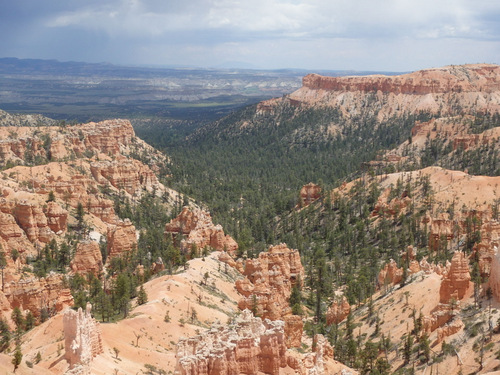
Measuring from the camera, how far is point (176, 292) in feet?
200

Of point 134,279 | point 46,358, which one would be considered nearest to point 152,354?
point 46,358

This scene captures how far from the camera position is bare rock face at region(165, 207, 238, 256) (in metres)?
87.7

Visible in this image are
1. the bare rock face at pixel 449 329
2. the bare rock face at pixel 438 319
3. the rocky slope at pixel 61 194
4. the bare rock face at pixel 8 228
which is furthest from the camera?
the bare rock face at pixel 8 228

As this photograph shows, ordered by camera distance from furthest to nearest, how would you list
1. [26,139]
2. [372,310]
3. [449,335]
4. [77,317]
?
[26,139] → [372,310] → [449,335] → [77,317]

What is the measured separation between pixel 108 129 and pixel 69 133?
12.1 metres

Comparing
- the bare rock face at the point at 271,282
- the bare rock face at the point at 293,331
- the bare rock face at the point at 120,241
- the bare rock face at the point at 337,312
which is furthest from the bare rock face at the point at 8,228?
the bare rock face at the point at 293,331

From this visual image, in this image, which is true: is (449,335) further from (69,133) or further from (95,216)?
(69,133)

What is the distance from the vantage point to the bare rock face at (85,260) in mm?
78750

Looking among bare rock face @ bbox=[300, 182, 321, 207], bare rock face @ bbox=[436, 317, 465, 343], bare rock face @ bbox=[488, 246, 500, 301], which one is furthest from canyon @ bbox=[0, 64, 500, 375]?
bare rock face @ bbox=[300, 182, 321, 207]

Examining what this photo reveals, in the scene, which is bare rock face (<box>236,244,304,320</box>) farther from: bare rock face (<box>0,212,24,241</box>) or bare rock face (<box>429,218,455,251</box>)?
bare rock face (<box>0,212,24,241</box>)

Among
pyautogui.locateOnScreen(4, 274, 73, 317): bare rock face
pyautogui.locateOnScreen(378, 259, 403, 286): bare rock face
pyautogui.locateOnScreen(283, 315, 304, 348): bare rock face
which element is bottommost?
pyautogui.locateOnScreen(378, 259, 403, 286): bare rock face

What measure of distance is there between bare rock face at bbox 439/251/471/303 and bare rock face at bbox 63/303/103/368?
34310 mm

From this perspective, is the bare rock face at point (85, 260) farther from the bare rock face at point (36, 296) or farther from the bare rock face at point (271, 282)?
the bare rock face at point (271, 282)

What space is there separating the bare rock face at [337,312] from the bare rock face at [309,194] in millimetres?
63678
